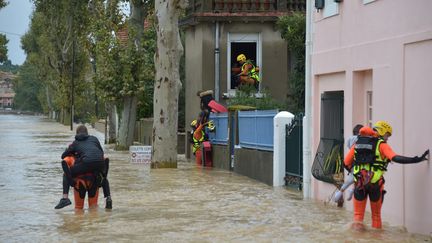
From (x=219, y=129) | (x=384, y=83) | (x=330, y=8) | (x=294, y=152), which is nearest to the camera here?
(x=384, y=83)

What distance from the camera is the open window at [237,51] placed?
30641 mm

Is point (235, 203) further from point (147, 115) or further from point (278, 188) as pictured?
point (147, 115)

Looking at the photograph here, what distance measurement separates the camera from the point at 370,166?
12.6m

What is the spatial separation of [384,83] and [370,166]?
1.84 m

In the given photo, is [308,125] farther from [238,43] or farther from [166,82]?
[238,43]

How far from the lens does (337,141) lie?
→ 1661 centimetres

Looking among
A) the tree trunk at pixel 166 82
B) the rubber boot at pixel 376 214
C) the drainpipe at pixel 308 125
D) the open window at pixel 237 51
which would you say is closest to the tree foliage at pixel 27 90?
the open window at pixel 237 51

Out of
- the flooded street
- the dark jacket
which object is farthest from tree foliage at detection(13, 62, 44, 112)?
the dark jacket

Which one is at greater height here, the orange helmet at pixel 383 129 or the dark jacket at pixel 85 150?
the orange helmet at pixel 383 129

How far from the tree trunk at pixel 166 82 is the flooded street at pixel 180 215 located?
3583 millimetres

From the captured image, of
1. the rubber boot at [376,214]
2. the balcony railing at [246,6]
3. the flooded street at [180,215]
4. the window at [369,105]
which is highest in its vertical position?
the balcony railing at [246,6]

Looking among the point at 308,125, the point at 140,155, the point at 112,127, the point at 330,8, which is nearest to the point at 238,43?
the point at 140,155

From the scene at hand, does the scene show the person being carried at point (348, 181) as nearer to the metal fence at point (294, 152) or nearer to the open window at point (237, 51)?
the metal fence at point (294, 152)

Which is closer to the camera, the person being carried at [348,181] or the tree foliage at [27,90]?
the person being carried at [348,181]
